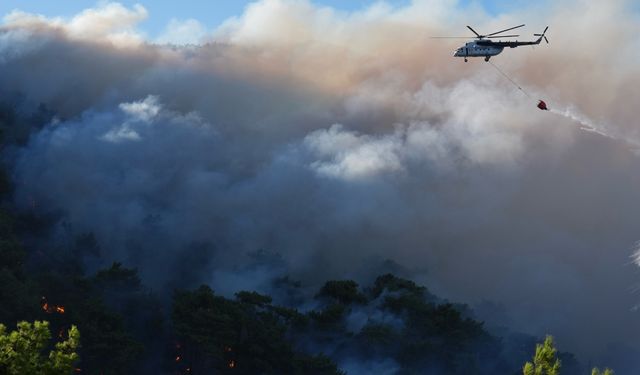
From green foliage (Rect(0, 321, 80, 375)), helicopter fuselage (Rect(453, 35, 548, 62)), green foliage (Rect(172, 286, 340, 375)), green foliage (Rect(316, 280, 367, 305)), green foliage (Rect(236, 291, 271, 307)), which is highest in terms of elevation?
helicopter fuselage (Rect(453, 35, 548, 62))

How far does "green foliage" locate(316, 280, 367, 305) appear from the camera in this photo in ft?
403

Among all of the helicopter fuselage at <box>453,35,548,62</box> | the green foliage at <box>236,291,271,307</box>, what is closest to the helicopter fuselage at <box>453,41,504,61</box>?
the helicopter fuselage at <box>453,35,548,62</box>

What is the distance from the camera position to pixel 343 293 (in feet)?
406

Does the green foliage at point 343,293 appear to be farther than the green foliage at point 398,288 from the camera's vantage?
No

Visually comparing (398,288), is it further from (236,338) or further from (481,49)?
(481,49)

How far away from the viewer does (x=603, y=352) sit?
165875 mm

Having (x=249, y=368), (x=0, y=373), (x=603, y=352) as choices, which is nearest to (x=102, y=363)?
(x=249, y=368)

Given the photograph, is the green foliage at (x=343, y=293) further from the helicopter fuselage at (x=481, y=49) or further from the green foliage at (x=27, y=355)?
the green foliage at (x=27, y=355)

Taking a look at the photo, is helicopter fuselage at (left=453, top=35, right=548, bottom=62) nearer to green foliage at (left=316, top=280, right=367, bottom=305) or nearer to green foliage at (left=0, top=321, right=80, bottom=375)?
green foliage at (left=316, top=280, right=367, bottom=305)

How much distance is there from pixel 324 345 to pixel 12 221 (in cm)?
5164

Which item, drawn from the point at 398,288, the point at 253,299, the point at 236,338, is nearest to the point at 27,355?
the point at 236,338

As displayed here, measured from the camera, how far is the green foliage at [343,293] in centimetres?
12271

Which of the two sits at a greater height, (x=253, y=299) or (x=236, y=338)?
(x=253, y=299)

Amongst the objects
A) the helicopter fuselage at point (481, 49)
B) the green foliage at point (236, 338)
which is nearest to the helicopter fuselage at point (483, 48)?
the helicopter fuselage at point (481, 49)
